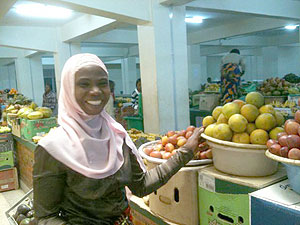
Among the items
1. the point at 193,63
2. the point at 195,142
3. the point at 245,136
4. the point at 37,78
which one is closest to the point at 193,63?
the point at 193,63

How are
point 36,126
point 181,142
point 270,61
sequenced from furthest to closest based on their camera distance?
point 270,61 < point 36,126 < point 181,142

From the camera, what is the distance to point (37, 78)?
11477 millimetres

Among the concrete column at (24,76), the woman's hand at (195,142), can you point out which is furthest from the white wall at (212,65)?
the woman's hand at (195,142)

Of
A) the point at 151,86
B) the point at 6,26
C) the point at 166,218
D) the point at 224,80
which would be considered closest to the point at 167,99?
the point at 151,86

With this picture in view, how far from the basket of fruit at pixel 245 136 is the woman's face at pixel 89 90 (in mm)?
626

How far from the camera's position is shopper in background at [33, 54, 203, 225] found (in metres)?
1.21

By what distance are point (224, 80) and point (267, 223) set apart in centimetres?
411

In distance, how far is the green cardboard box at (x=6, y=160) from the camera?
4895 mm

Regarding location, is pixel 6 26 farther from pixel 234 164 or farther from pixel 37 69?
pixel 234 164

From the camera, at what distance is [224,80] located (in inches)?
203

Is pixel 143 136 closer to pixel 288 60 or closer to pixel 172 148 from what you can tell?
pixel 172 148

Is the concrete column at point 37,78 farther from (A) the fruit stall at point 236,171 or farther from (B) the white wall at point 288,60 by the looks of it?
(B) the white wall at point 288,60

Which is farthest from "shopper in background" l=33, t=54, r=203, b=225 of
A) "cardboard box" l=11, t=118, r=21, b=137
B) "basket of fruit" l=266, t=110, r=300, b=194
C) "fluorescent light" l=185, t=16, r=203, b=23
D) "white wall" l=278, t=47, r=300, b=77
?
"white wall" l=278, t=47, r=300, b=77

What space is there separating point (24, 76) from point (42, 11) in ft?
18.7
